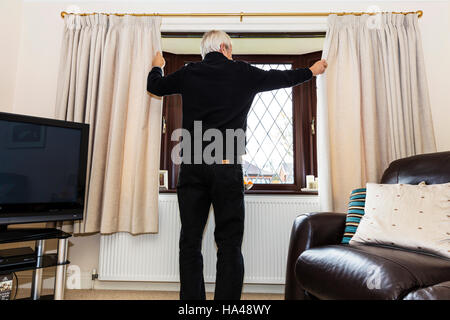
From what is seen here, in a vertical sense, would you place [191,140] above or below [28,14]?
below

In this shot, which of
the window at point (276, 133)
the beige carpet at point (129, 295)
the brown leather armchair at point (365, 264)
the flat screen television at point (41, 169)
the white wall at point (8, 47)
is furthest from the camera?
the window at point (276, 133)

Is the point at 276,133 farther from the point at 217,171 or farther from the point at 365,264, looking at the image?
the point at 365,264

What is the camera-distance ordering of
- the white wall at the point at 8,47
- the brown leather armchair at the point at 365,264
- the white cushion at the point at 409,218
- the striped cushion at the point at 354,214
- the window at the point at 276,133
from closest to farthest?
the brown leather armchair at the point at 365,264 < the white cushion at the point at 409,218 < the striped cushion at the point at 354,214 < the white wall at the point at 8,47 < the window at the point at 276,133

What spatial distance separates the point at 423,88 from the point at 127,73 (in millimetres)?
2086

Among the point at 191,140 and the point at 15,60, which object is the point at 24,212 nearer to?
the point at 191,140

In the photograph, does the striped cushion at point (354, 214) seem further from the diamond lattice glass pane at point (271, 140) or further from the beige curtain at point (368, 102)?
the diamond lattice glass pane at point (271, 140)

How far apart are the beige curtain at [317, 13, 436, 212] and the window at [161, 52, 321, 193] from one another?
33cm

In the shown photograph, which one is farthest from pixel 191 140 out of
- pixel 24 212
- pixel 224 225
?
pixel 24 212

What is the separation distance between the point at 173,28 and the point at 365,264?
2.07 metres

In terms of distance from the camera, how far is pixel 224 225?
1.25m

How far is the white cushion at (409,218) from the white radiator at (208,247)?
2.35 ft

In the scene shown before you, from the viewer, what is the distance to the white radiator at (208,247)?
6.47 feet

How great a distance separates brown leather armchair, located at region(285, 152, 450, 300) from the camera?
33.7 inches

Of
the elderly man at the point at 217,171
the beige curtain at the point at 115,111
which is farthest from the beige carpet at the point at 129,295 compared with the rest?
the elderly man at the point at 217,171
